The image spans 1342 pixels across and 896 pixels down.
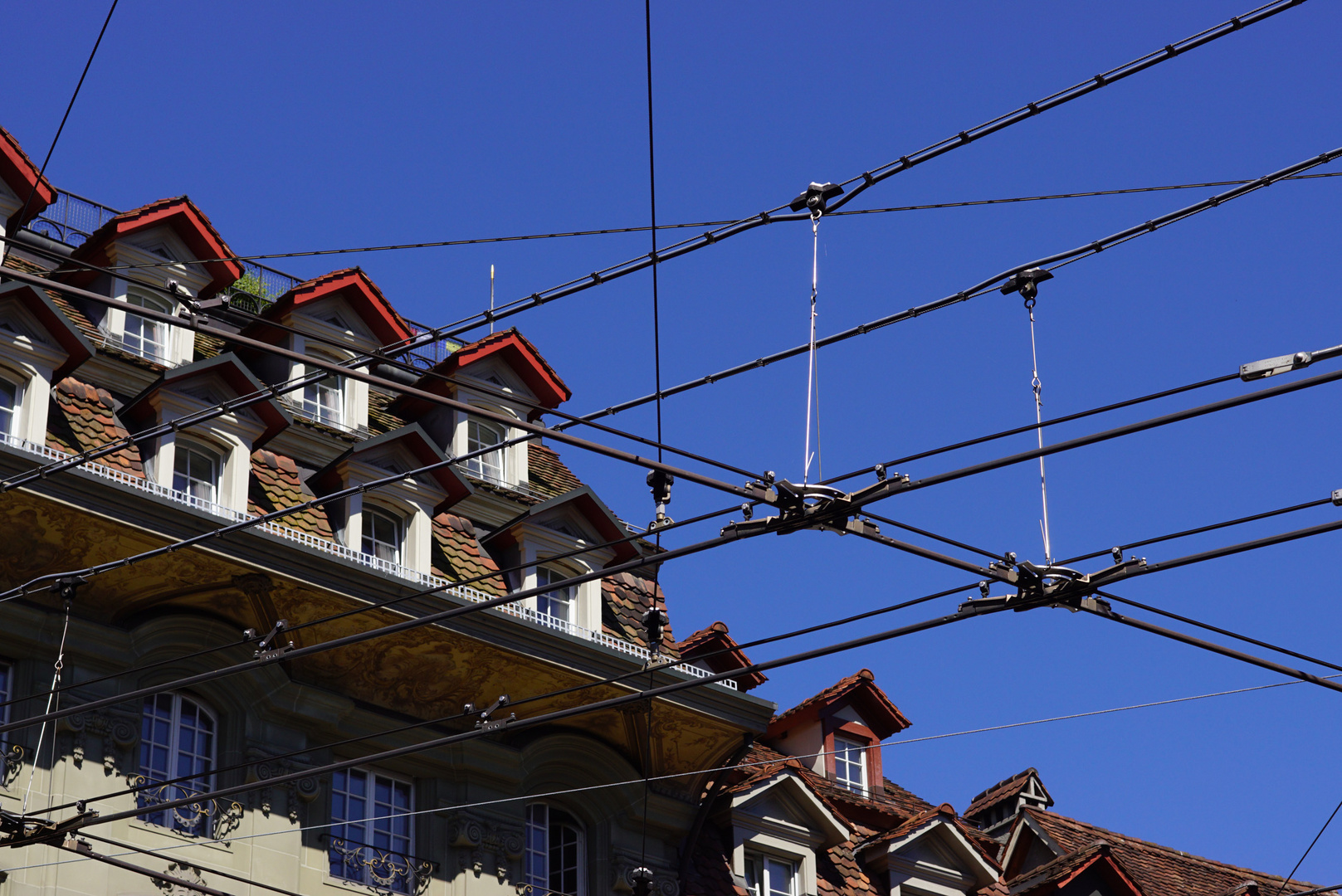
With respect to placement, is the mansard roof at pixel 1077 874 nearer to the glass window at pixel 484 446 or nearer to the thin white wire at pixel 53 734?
the glass window at pixel 484 446

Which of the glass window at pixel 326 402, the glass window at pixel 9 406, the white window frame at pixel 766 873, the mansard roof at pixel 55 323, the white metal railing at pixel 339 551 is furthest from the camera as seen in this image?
the white window frame at pixel 766 873

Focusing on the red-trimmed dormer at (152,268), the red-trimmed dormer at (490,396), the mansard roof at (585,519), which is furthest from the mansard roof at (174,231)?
the mansard roof at (585,519)

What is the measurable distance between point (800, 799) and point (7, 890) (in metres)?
11.7

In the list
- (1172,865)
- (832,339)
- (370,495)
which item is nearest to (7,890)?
(370,495)

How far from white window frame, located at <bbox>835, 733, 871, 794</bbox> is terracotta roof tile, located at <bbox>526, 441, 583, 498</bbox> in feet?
18.0

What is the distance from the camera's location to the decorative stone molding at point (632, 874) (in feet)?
92.3

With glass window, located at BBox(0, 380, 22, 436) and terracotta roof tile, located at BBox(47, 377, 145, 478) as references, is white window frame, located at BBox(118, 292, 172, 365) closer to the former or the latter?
terracotta roof tile, located at BBox(47, 377, 145, 478)

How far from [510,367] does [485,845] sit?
7096 mm

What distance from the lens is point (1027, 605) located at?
16016 millimetres

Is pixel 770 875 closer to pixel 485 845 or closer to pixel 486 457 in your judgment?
pixel 485 845

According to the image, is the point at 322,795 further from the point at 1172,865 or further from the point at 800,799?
the point at 1172,865

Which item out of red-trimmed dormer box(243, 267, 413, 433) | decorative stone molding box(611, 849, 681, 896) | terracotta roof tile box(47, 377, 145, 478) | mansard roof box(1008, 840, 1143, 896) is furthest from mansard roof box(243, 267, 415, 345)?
mansard roof box(1008, 840, 1143, 896)

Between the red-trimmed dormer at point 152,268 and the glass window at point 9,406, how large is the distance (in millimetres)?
2242

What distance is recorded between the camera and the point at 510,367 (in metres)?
30.9
